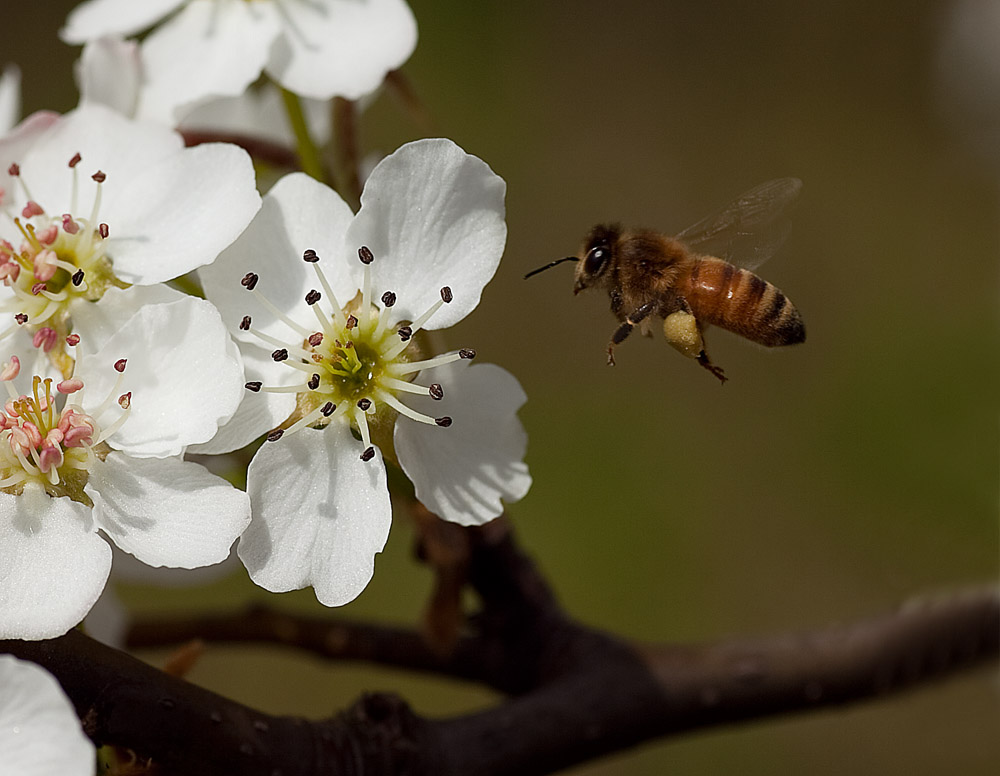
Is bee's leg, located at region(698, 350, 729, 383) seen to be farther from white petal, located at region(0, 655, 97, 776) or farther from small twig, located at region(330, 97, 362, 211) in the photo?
white petal, located at region(0, 655, 97, 776)

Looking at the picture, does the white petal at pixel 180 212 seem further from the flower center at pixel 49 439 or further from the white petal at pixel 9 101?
the white petal at pixel 9 101

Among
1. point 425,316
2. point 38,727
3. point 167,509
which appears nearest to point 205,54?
point 425,316

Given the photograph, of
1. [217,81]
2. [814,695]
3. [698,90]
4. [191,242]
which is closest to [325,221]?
[191,242]

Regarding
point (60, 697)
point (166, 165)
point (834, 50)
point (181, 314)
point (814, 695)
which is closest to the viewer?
point (60, 697)

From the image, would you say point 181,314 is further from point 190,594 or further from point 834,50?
point 834,50

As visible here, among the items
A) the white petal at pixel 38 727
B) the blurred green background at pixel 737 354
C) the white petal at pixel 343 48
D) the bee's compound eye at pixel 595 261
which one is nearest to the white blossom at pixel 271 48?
the white petal at pixel 343 48
